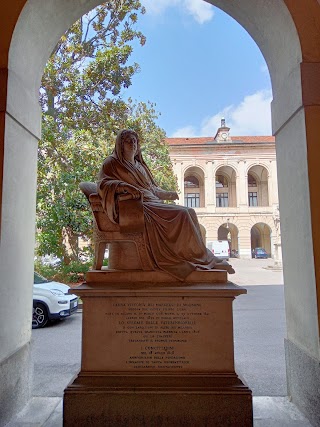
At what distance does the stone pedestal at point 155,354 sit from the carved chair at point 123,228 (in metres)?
0.32

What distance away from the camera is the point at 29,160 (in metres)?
3.66

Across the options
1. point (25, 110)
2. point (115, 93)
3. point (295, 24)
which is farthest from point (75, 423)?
point (115, 93)

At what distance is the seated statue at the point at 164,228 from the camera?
3.09 m

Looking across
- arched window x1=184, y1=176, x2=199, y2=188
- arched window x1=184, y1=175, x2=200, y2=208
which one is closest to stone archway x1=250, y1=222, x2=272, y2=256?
arched window x1=184, y1=175, x2=200, y2=208

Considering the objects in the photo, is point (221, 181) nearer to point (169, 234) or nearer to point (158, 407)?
point (169, 234)

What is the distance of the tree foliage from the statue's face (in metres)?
6.60

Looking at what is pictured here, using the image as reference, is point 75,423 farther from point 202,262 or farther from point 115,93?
point 115,93


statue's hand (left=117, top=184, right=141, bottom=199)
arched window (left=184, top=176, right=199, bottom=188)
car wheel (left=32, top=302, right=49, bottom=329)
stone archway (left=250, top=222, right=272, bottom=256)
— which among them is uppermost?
arched window (left=184, top=176, right=199, bottom=188)

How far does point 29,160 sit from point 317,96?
2.95 metres

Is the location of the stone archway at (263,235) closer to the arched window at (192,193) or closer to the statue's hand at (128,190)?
the arched window at (192,193)

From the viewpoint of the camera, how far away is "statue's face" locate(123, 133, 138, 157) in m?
3.50

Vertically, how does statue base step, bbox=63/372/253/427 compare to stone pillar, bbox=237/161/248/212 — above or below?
below

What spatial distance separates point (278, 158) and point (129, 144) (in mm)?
1696

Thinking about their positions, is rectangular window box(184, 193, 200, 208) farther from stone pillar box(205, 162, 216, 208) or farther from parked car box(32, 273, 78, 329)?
parked car box(32, 273, 78, 329)
